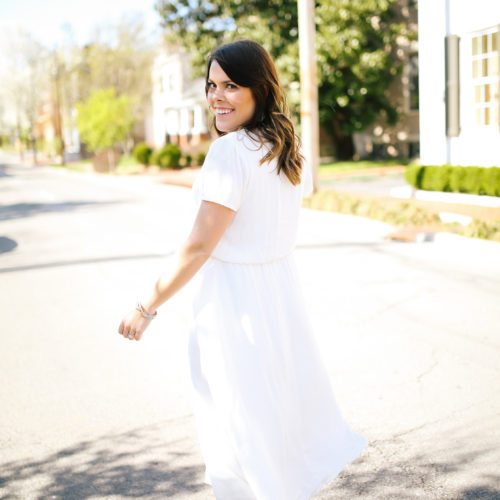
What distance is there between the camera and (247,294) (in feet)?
6.57

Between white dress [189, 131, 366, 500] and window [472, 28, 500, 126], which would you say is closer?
white dress [189, 131, 366, 500]

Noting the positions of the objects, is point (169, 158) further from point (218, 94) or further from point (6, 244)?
point (218, 94)

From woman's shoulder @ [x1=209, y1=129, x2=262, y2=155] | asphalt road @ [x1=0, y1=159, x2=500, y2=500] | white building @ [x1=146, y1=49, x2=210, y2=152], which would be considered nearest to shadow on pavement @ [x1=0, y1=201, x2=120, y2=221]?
asphalt road @ [x1=0, y1=159, x2=500, y2=500]

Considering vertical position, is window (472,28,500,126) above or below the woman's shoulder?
above

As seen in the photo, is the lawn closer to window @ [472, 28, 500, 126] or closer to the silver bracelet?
window @ [472, 28, 500, 126]

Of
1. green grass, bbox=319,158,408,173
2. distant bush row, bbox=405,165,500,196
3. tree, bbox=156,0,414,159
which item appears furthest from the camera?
green grass, bbox=319,158,408,173

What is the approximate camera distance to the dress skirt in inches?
79.4

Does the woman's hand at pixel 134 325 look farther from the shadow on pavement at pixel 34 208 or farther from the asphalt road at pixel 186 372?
the shadow on pavement at pixel 34 208

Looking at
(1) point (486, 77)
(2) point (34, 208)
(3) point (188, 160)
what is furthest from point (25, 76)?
(1) point (486, 77)

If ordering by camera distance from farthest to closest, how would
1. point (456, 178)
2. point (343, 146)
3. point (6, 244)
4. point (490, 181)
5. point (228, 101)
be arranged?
point (343, 146) < point (456, 178) < point (490, 181) < point (6, 244) < point (228, 101)

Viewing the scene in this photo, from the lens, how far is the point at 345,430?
8.15 ft

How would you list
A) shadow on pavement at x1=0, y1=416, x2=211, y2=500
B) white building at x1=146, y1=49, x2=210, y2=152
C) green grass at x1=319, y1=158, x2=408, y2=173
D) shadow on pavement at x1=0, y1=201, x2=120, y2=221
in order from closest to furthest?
shadow on pavement at x1=0, y1=416, x2=211, y2=500 → shadow on pavement at x1=0, y1=201, x2=120, y2=221 → green grass at x1=319, y1=158, x2=408, y2=173 → white building at x1=146, y1=49, x2=210, y2=152

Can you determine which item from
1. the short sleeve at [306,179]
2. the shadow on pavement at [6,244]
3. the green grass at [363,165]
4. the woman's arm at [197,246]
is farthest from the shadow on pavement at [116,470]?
the green grass at [363,165]

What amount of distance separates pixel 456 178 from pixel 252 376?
11002mm
